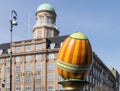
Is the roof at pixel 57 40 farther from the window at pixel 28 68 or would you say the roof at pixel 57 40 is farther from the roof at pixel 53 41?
the window at pixel 28 68

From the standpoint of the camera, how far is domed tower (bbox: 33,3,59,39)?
4097 inches

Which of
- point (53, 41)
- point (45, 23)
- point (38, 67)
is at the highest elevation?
point (45, 23)

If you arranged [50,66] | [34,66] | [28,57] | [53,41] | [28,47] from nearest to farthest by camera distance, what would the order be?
[50,66]
[34,66]
[28,47]
[28,57]
[53,41]

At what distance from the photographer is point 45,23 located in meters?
104

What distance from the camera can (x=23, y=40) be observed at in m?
94.1

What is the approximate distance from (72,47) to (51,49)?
66.9 meters

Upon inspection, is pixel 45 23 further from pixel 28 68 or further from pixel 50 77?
pixel 50 77

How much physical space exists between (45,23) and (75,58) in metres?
82.6

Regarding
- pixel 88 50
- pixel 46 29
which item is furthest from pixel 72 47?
pixel 46 29

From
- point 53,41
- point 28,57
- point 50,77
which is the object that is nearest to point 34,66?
point 28,57

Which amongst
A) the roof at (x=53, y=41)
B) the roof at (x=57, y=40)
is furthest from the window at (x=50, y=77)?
the roof at (x=57, y=40)

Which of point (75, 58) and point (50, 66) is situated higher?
point (50, 66)

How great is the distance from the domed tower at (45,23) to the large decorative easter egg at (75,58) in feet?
264

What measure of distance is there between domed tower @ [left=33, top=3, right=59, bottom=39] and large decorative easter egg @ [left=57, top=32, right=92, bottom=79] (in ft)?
264
